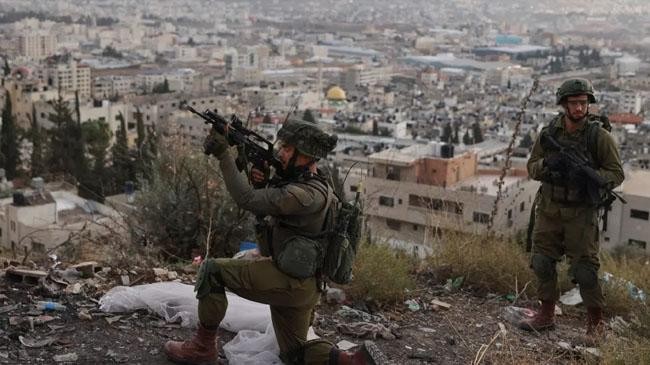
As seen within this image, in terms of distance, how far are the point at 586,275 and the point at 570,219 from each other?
25cm

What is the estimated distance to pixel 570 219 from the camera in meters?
3.53

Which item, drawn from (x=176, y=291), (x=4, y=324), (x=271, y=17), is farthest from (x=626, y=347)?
(x=271, y=17)

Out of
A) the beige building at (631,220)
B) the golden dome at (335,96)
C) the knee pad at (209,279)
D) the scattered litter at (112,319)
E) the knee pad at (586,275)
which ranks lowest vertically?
the golden dome at (335,96)

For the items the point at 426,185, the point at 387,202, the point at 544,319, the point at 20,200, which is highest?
the point at 544,319

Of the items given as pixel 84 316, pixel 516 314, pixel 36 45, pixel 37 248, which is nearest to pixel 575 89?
pixel 516 314

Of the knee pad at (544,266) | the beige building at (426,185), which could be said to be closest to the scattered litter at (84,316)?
the knee pad at (544,266)

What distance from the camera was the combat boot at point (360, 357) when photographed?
2.79m

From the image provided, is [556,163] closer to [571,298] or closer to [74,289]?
[571,298]

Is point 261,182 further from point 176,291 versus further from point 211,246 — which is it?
point 211,246

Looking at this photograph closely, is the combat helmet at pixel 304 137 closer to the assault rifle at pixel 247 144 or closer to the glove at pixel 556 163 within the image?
the assault rifle at pixel 247 144

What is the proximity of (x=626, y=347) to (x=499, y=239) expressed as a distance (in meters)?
2.19

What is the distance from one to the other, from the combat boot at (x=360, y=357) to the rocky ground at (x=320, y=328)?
487mm

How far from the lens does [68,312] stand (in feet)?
11.4

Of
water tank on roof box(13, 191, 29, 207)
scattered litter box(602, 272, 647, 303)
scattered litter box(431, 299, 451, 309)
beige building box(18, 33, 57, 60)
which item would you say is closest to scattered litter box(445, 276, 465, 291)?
scattered litter box(431, 299, 451, 309)
